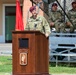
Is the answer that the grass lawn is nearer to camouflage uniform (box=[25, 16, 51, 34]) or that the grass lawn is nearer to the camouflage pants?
the camouflage pants

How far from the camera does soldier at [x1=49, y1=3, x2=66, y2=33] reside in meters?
14.0

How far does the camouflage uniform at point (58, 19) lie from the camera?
14016 millimetres

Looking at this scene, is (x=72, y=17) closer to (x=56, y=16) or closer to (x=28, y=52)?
(x=56, y=16)

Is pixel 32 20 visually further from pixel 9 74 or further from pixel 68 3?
pixel 68 3

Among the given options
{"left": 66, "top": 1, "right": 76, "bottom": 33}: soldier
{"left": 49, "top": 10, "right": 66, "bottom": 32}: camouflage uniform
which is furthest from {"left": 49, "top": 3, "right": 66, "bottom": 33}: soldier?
{"left": 66, "top": 1, "right": 76, "bottom": 33}: soldier

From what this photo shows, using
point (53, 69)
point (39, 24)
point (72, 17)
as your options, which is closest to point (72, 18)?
point (72, 17)

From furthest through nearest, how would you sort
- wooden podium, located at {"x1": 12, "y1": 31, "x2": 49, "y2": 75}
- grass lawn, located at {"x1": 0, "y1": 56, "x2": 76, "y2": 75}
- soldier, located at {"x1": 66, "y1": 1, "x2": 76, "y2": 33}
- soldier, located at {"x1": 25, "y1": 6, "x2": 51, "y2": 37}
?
soldier, located at {"x1": 66, "y1": 1, "x2": 76, "y2": 33}, grass lawn, located at {"x1": 0, "y1": 56, "x2": 76, "y2": 75}, soldier, located at {"x1": 25, "y1": 6, "x2": 51, "y2": 37}, wooden podium, located at {"x1": 12, "y1": 31, "x2": 49, "y2": 75}

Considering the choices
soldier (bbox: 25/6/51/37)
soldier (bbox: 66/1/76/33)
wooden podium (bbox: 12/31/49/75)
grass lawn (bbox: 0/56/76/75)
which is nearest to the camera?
wooden podium (bbox: 12/31/49/75)

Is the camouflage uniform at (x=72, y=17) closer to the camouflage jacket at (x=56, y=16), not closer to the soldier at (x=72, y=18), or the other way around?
the soldier at (x=72, y=18)

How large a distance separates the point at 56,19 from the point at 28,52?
4257 mm

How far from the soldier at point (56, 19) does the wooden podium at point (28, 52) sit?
12.4ft

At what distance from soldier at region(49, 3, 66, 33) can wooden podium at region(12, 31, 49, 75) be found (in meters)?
3.79

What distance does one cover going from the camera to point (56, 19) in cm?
1409

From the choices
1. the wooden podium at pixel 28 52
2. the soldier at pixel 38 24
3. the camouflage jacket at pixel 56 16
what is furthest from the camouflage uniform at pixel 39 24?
the camouflage jacket at pixel 56 16
